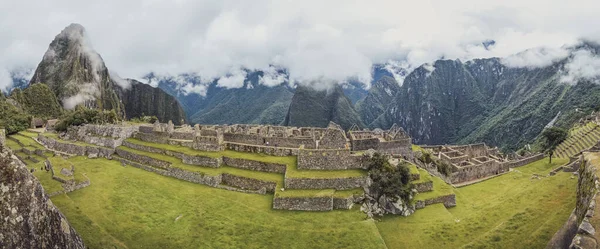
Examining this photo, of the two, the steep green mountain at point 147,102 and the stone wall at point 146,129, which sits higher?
the steep green mountain at point 147,102

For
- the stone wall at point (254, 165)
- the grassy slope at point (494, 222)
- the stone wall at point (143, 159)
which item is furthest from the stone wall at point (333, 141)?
the stone wall at point (143, 159)

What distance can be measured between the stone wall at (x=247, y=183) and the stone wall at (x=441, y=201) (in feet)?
35.3

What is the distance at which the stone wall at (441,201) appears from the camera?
90.8 ft

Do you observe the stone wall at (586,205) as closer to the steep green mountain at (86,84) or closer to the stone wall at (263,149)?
the stone wall at (263,149)

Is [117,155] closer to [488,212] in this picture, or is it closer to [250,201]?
[250,201]

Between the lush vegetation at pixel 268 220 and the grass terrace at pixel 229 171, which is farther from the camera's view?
the grass terrace at pixel 229 171

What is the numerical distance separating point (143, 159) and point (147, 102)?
168623mm

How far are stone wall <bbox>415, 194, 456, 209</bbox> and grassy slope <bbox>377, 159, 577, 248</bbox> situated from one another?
1.52 ft

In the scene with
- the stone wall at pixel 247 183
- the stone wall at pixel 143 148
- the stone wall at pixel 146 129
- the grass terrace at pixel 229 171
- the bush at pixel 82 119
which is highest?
the bush at pixel 82 119

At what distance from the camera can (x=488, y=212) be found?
26188mm

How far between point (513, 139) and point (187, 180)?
16538cm

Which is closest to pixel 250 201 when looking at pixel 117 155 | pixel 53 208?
pixel 53 208

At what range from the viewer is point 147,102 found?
191 metres

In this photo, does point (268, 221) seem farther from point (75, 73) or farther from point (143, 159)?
point (75, 73)
